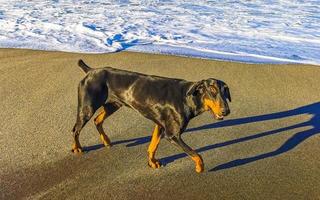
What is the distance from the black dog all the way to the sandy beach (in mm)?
311

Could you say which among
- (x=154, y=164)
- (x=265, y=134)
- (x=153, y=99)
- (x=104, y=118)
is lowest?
(x=265, y=134)

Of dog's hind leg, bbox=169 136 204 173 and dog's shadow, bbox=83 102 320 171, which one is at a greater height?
dog's hind leg, bbox=169 136 204 173

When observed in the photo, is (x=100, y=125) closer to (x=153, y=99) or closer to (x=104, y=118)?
(x=104, y=118)

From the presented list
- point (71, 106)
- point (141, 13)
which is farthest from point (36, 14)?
point (71, 106)

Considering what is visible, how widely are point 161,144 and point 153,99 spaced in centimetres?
80

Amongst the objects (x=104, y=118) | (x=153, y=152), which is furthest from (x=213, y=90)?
(x=104, y=118)

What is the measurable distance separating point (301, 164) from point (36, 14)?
9093 mm

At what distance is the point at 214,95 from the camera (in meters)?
4.55

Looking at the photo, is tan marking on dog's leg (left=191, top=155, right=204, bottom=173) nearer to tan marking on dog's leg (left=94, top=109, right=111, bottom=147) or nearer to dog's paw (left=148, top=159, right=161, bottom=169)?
dog's paw (left=148, top=159, right=161, bottom=169)

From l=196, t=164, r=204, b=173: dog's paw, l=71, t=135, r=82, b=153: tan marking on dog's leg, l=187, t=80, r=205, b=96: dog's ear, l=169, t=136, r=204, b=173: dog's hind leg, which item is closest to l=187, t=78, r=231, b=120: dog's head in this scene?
l=187, t=80, r=205, b=96: dog's ear

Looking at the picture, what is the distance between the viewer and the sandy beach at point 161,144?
4.62m

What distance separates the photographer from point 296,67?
8719mm

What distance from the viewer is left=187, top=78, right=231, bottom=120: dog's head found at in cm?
449

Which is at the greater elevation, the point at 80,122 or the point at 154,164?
the point at 80,122
